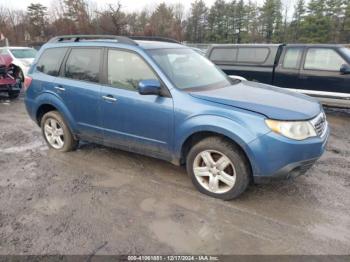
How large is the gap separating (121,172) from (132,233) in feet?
4.81

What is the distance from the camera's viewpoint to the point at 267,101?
346 cm

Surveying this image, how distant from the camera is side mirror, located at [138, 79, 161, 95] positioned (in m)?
3.55

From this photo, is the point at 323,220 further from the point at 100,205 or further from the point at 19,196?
the point at 19,196

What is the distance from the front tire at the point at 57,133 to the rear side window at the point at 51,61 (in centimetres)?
67

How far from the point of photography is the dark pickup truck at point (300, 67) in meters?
7.08

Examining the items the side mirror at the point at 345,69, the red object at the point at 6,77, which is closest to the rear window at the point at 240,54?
the side mirror at the point at 345,69

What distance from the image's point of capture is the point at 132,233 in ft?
9.84

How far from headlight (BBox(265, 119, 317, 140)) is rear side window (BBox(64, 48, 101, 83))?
2468 mm

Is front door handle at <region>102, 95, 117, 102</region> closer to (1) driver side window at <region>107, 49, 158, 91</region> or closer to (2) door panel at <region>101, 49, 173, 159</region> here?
(2) door panel at <region>101, 49, 173, 159</region>

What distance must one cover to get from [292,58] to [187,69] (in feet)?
15.2

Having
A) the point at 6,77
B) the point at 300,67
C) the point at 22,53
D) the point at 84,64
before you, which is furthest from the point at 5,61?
the point at 300,67

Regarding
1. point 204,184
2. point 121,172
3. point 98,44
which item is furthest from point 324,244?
point 98,44

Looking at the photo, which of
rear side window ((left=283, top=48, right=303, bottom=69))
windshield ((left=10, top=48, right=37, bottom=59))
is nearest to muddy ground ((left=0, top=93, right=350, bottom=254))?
rear side window ((left=283, top=48, right=303, bottom=69))

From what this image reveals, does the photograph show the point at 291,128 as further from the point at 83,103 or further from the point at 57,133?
the point at 57,133
